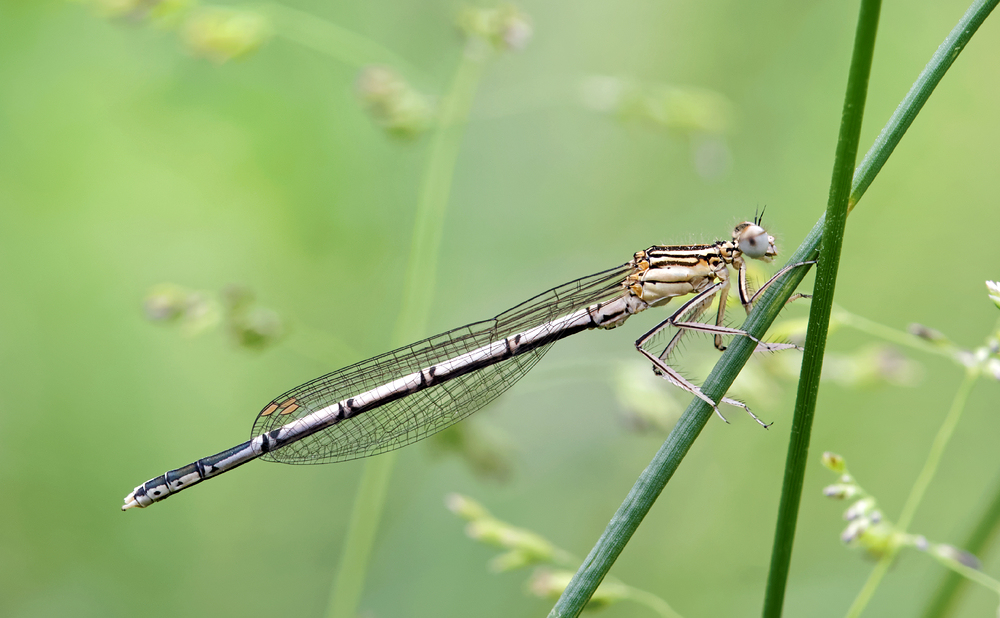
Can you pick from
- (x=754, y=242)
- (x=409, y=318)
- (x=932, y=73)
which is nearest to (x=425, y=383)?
(x=409, y=318)

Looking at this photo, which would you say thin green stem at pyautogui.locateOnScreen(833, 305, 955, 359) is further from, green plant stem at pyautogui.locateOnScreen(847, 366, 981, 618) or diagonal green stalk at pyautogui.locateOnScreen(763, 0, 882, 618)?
diagonal green stalk at pyautogui.locateOnScreen(763, 0, 882, 618)

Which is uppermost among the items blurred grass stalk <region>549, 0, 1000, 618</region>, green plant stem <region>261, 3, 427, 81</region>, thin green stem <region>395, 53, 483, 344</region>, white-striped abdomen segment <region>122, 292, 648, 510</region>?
green plant stem <region>261, 3, 427, 81</region>

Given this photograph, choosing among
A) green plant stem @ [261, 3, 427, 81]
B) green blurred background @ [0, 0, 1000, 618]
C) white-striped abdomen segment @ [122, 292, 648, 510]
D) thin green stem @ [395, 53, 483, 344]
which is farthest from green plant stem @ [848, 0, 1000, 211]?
green plant stem @ [261, 3, 427, 81]

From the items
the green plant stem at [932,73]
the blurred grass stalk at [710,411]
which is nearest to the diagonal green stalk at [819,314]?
the blurred grass stalk at [710,411]

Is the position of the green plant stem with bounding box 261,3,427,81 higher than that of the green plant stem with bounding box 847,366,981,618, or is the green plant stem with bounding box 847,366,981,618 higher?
the green plant stem with bounding box 261,3,427,81

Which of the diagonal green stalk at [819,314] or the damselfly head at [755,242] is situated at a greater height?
the damselfly head at [755,242]

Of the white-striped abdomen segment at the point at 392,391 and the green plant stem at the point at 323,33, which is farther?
the green plant stem at the point at 323,33

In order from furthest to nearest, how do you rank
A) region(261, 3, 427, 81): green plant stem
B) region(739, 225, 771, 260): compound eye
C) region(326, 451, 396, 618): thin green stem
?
region(261, 3, 427, 81): green plant stem
region(326, 451, 396, 618): thin green stem
region(739, 225, 771, 260): compound eye

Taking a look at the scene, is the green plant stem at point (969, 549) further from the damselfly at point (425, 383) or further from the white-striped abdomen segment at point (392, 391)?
the white-striped abdomen segment at point (392, 391)

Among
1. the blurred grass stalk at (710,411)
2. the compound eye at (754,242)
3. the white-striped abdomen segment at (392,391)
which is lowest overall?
the blurred grass stalk at (710,411)
